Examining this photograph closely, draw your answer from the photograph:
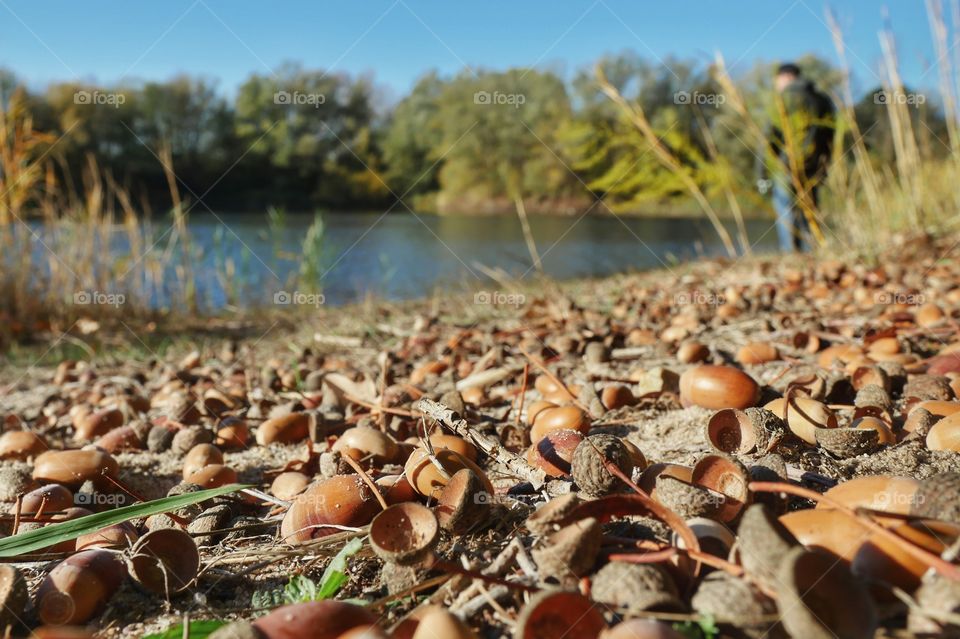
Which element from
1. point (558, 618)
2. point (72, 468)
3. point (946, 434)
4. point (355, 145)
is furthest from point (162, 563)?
point (355, 145)

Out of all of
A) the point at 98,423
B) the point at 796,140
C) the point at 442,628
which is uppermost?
the point at 796,140

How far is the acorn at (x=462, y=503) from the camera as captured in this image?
89cm

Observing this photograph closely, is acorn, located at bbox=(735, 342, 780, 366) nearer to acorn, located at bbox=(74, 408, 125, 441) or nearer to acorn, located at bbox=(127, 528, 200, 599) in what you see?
acorn, located at bbox=(127, 528, 200, 599)

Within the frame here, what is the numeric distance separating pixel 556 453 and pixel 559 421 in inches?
9.1

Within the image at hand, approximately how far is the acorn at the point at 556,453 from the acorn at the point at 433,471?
4.1 inches

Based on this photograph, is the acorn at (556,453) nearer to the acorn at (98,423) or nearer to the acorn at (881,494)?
the acorn at (881,494)

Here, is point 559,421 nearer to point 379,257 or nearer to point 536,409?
point 536,409

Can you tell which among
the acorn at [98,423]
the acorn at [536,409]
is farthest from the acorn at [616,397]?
the acorn at [98,423]

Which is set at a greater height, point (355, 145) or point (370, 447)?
point (355, 145)

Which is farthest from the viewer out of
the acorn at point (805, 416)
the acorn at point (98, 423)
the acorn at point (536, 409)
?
the acorn at point (98, 423)

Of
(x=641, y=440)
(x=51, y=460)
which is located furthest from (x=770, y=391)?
(x=51, y=460)

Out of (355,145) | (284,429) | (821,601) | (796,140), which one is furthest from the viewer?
(355,145)

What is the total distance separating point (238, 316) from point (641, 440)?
5282 millimetres

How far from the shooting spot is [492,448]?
1054mm
